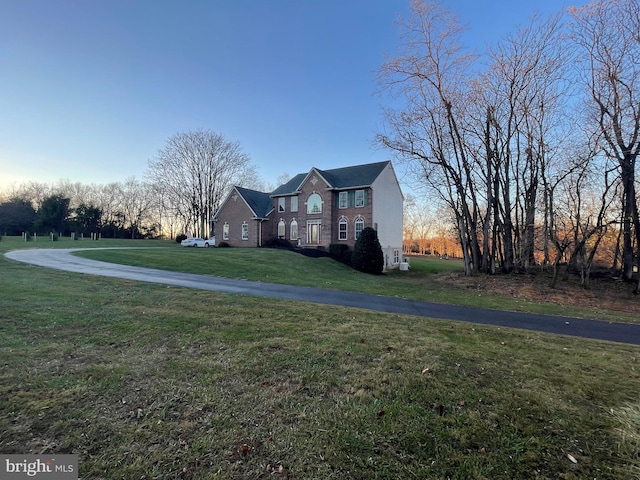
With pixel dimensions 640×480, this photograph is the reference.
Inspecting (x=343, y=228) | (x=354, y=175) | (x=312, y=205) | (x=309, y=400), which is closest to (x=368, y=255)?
(x=343, y=228)

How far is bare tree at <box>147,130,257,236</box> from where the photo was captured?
44.7 metres

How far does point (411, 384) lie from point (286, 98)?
824 inches

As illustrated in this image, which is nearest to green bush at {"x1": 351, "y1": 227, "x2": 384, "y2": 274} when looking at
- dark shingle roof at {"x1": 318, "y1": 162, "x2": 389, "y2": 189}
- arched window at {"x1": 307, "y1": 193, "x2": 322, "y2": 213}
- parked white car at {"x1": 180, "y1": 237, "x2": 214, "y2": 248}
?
dark shingle roof at {"x1": 318, "y1": 162, "x2": 389, "y2": 189}

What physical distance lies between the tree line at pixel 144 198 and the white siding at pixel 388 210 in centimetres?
2865

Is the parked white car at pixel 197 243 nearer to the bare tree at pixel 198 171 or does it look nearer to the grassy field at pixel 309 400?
the bare tree at pixel 198 171

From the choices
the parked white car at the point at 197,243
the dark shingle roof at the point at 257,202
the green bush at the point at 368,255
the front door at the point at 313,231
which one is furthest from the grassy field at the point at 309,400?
the parked white car at the point at 197,243

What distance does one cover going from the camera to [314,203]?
30109 mm

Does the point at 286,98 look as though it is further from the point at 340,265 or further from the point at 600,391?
the point at 600,391

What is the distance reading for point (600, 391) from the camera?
3.39 metres

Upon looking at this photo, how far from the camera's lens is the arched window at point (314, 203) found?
29755mm

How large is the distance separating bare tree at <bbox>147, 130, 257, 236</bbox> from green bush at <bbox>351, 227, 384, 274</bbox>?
3085 cm

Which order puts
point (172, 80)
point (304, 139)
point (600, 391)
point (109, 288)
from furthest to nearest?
point (304, 139)
point (172, 80)
point (109, 288)
point (600, 391)

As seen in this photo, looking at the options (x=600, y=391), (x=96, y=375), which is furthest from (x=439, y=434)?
(x=96, y=375)

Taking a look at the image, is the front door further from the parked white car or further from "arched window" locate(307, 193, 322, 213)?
the parked white car
